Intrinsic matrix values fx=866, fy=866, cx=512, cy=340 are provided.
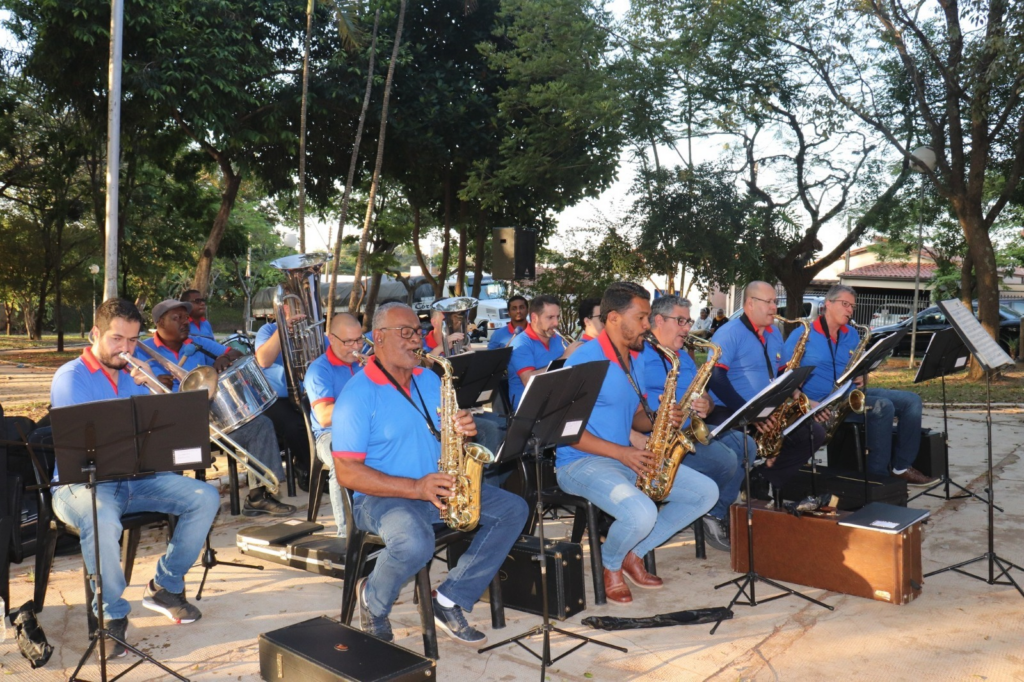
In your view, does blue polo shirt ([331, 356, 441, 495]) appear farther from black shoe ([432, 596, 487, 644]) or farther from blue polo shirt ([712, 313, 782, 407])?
blue polo shirt ([712, 313, 782, 407])

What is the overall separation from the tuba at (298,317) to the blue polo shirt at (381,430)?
8.84 feet

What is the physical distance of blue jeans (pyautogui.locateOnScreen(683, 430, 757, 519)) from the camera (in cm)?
613

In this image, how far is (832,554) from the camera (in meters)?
5.23

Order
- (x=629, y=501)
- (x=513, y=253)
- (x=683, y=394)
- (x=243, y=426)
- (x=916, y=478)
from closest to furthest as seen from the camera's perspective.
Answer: (x=629, y=501)
(x=683, y=394)
(x=243, y=426)
(x=916, y=478)
(x=513, y=253)

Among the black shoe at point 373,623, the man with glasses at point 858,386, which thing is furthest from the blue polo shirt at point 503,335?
the black shoe at point 373,623

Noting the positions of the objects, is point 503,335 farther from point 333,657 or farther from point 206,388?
point 333,657

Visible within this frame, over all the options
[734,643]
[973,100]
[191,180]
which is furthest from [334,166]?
[734,643]

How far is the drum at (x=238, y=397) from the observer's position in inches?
231

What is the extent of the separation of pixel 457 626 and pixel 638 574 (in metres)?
1.37

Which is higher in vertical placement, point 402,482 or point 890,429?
point 402,482

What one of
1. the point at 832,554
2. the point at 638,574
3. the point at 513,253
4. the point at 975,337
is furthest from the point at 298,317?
the point at 513,253

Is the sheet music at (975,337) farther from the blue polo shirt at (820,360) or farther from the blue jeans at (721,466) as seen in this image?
the blue polo shirt at (820,360)

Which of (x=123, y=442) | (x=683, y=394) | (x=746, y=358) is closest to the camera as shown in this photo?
(x=123, y=442)

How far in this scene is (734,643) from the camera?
15.0 ft
